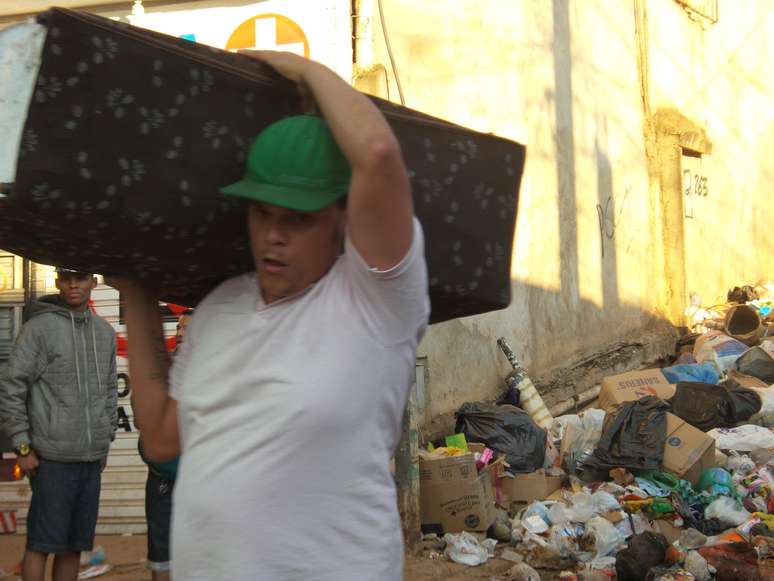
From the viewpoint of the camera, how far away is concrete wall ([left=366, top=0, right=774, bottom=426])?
931 cm

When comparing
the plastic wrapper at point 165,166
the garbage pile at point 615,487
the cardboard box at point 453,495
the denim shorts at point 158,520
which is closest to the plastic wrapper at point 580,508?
the garbage pile at point 615,487

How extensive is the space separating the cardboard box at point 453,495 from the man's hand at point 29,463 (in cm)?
262

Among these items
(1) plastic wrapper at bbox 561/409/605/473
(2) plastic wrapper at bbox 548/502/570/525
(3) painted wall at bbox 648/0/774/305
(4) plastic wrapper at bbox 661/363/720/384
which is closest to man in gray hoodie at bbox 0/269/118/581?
(2) plastic wrapper at bbox 548/502/570/525

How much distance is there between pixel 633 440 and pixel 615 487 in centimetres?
48

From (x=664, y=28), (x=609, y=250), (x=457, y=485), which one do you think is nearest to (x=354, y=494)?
(x=457, y=485)

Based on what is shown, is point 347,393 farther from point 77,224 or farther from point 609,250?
point 609,250

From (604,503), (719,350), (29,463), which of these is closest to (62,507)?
(29,463)

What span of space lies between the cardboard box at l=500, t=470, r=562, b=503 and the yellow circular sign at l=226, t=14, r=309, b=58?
3503 millimetres

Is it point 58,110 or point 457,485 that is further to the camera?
point 457,485

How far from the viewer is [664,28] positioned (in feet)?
45.2

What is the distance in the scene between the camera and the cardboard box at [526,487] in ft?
25.2

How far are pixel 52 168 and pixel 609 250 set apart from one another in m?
10.6

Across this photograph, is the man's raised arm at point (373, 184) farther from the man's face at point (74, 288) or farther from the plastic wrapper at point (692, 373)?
the plastic wrapper at point (692, 373)

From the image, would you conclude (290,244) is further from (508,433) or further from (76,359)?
(508,433)
